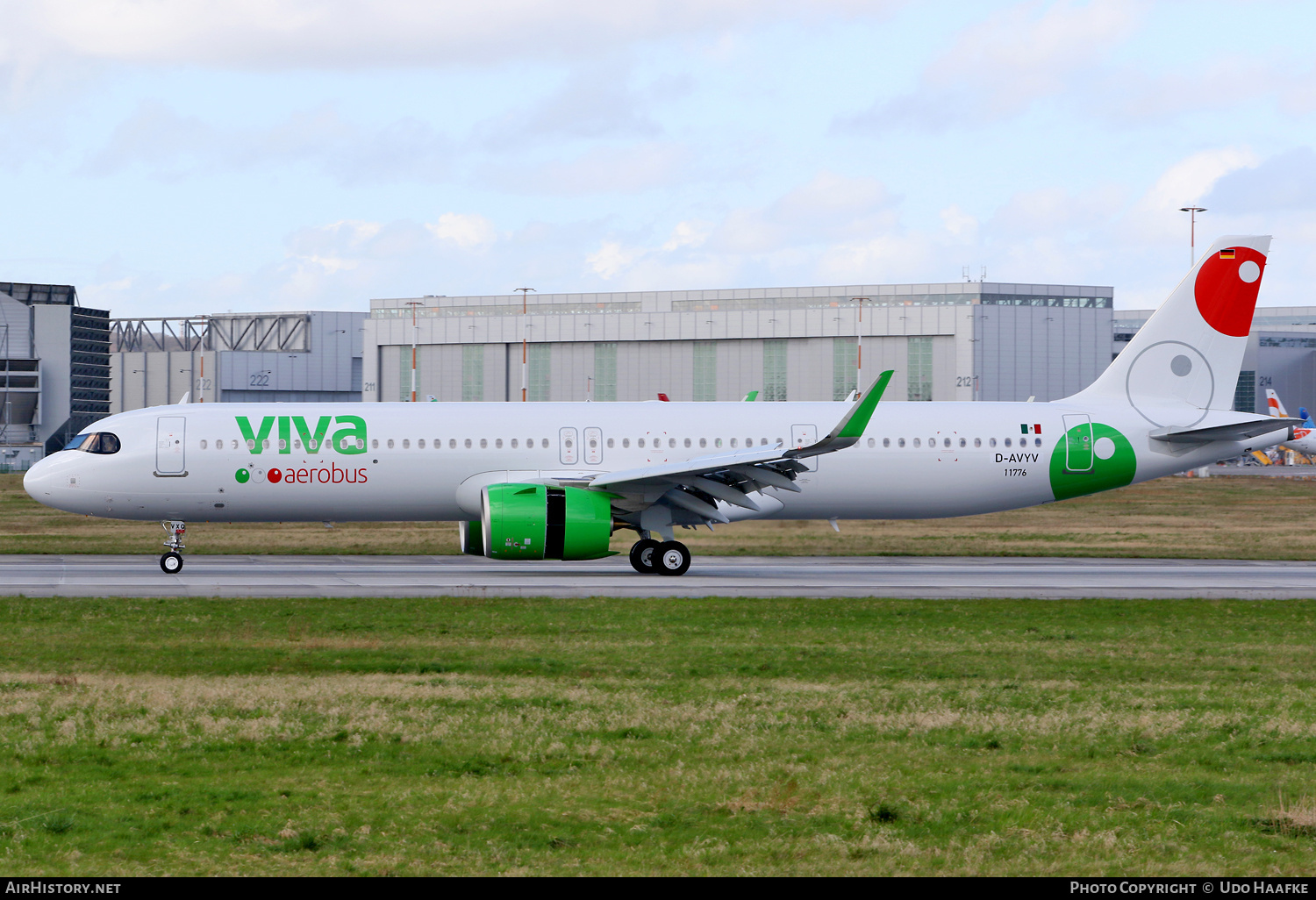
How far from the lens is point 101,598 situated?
2336 centimetres

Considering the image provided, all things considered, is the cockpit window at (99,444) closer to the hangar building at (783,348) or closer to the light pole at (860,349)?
the hangar building at (783,348)

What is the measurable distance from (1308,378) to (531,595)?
123797 mm

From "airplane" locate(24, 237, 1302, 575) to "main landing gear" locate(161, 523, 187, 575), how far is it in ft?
0.14

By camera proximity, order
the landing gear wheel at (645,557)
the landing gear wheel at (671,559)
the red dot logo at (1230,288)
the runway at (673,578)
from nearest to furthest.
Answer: the runway at (673,578)
the landing gear wheel at (671,559)
the landing gear wheel at (645,557)
the red dot logo at (1230,288)

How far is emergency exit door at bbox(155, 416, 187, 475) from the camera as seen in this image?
2972 cm

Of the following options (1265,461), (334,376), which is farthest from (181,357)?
(1265,461)

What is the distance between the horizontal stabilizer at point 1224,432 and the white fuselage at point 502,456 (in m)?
0.35

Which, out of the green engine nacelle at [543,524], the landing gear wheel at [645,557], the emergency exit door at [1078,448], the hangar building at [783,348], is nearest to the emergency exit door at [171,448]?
the green engine nacelle at [543,524]

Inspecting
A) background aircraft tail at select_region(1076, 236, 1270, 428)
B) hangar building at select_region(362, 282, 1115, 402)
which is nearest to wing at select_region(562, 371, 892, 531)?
background aircraft tail at select_region(1076, 236, 1270, 428)

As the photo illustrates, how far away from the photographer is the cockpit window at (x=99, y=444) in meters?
29.9

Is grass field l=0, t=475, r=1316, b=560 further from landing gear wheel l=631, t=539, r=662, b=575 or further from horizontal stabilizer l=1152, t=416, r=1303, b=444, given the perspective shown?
horizontal stabilizer l=1152, t=416, r=1303, b=444

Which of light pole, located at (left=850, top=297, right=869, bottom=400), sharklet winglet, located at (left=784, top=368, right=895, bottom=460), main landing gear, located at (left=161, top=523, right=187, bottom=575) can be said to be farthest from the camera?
light pole, located at (left=850, top=297, right=869, bottom=400)

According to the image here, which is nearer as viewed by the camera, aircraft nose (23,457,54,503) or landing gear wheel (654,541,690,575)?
landing gear wheel (654,541,690,575)

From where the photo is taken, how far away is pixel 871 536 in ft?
137
